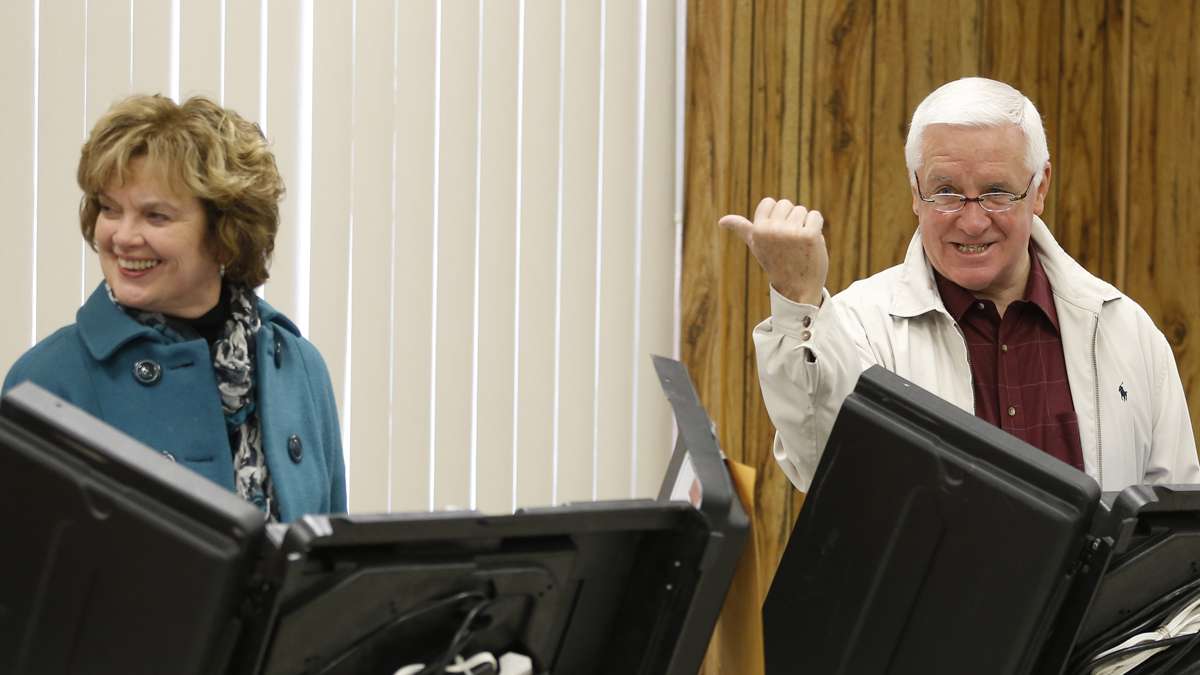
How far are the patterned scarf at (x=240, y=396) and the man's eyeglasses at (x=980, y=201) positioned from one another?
1002mm

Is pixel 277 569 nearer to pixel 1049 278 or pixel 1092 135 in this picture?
pixel 1049 278

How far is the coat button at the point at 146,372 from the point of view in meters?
1.88

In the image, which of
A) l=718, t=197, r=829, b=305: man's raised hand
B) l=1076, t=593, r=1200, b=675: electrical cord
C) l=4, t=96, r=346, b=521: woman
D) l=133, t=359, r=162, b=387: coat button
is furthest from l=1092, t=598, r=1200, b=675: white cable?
l=133, t=359, r=162, b=387: coat button

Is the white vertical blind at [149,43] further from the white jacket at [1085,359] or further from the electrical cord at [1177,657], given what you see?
the electrical cord at [1177,657]

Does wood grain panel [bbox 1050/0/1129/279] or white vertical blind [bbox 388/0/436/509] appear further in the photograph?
wood grain panel [bbox 1050/0/1129/279]

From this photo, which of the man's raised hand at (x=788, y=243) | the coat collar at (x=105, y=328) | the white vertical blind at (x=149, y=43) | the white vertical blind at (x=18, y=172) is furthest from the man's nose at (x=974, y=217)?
the white vertical blind at (x=18, y=172)

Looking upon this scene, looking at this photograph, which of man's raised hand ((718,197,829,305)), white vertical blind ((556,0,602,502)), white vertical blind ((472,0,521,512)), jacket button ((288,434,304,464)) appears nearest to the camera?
man's raised hand ((718,197,829,305))

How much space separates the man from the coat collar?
88 centimetres

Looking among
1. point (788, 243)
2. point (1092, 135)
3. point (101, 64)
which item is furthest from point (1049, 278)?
point (101, 64)

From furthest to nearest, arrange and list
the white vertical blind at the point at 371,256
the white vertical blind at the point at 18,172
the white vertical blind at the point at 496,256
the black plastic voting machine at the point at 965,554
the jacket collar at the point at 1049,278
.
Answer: the white vertical blind at the point at 496,256
the white vertical blind at the point at 371,256
the white vertical blind at the point at 18,172
the jacket collar at the point at 1049,278
the black plastic voting machine at the point at 965,554

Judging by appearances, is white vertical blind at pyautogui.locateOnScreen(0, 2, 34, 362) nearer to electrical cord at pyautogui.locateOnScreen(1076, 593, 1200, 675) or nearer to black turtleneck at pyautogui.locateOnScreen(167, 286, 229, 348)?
black turtleneck at pyautogui.locateOnScreen(167, 286, 229, 348)

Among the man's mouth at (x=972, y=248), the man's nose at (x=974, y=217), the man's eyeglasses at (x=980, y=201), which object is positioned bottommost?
the man's mouth at (x=972, y=248)

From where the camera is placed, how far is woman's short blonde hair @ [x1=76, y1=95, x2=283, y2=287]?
190 cm

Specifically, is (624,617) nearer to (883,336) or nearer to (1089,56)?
(883,336)
